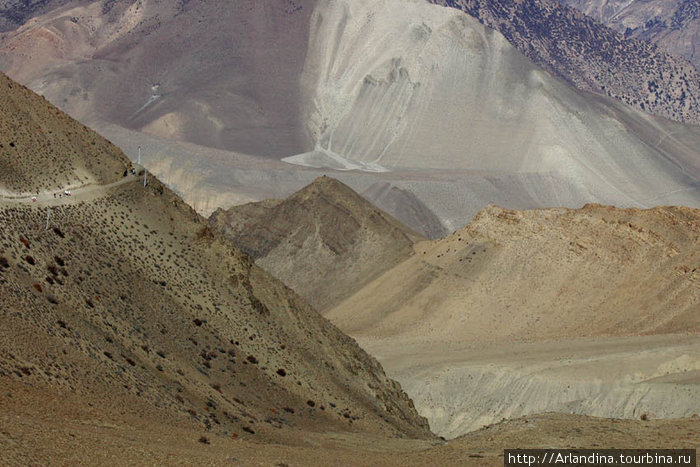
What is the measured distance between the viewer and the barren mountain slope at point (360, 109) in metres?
119

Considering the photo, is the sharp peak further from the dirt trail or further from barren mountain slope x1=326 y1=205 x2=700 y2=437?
the dirt trail

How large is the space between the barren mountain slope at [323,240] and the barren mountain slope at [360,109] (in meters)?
31.0

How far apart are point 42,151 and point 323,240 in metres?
40.9

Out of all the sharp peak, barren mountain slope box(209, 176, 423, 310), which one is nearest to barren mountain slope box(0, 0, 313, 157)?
the sharp peak

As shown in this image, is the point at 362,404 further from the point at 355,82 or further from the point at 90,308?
the point at 355,82

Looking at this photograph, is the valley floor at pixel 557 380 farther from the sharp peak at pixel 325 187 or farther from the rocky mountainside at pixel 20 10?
the rocky mountainside at pixel 20 10

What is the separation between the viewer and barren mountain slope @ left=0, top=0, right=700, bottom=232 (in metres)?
119

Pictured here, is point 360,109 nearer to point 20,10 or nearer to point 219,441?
point 20,10

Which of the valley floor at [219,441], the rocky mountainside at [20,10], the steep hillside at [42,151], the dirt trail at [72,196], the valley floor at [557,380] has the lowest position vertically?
the valley floor at [557,380]

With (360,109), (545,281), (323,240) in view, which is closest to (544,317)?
(545,281)

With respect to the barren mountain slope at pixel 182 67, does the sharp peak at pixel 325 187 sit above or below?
below

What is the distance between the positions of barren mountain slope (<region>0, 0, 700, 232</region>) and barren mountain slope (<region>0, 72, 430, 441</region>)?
237ft

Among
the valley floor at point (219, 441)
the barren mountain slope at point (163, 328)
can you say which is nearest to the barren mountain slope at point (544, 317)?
the barren mountain slope at point (163, 328)

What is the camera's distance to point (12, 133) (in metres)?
31.5
